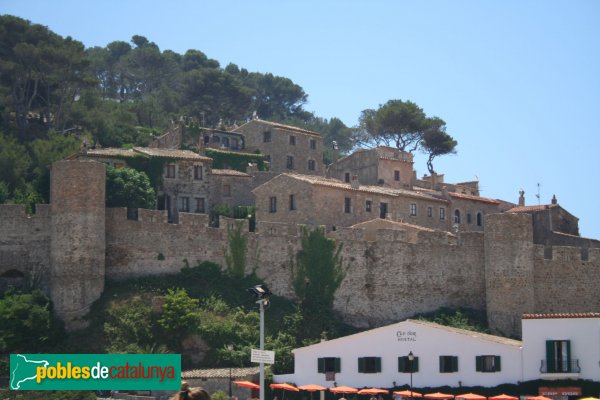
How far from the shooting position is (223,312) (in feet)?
179

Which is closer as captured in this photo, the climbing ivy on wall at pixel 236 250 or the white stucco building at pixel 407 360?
the white stucco building at pixel 407 360

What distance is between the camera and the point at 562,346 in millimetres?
50594

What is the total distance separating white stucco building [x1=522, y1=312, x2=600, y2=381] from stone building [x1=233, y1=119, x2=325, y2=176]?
31.6 meters

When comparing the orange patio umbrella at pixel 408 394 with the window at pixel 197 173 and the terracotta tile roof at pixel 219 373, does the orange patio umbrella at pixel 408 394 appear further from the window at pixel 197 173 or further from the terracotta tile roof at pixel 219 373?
the window at pixel 197 173

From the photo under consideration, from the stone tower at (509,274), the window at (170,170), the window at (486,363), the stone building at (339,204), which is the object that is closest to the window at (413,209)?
the stone building at (339,204)

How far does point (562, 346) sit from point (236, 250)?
16322mm

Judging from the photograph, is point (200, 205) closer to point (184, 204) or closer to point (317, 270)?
point (184, 204)

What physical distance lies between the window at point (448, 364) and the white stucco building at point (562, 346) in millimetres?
2937

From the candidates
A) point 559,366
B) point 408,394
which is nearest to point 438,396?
point 408,394

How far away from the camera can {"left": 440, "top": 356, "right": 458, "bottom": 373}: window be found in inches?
2013

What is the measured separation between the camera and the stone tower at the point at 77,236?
53906 millimetres

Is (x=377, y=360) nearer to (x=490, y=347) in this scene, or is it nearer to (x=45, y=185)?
(x=490, y=347)

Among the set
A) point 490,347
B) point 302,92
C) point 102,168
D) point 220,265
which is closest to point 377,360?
point 490,347

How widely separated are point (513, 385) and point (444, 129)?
4297cm
